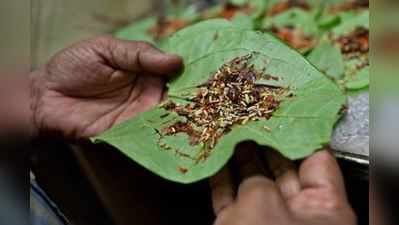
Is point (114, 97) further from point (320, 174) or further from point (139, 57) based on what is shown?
point (320, 174)

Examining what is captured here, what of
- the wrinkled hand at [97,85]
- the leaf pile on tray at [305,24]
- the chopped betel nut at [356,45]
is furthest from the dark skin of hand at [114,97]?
the chopped betel nut at [356,45]

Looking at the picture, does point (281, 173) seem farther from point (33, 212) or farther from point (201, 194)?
point (33, 212)

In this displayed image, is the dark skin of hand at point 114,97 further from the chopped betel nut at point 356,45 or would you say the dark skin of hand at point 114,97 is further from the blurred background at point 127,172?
the chopped betel nut at point 356,45

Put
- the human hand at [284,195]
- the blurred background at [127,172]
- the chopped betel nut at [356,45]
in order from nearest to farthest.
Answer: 1. the blurred background at [127,172]
2. the human hand at [284,195]
3. the chopped betel nut at [356,45]

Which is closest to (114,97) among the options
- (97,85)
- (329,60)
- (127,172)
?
(97,85)

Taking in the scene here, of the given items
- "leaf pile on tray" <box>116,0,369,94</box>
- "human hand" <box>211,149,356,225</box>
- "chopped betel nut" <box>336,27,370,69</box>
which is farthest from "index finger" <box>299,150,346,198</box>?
"chopped betel nut" <box>336,27,370,69</box>

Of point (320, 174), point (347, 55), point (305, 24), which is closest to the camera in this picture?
point (320, 174)
